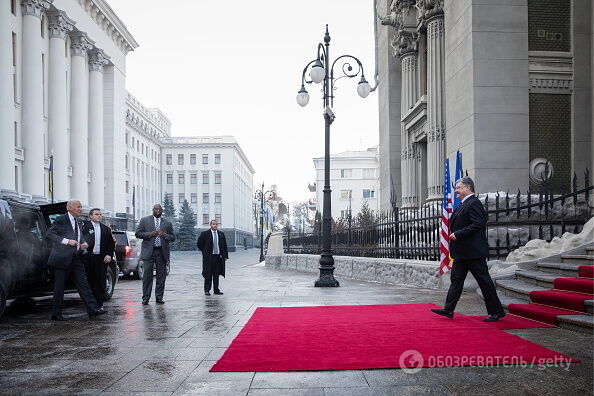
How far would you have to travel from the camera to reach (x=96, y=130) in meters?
60.3

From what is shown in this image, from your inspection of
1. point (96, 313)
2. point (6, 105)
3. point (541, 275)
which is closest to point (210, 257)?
point (96, 313)

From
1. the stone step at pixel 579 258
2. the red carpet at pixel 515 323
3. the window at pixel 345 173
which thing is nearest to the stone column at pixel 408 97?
the stone step at pixel 579 258

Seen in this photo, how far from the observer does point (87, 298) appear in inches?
385

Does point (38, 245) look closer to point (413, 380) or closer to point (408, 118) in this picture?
point (413, 380)

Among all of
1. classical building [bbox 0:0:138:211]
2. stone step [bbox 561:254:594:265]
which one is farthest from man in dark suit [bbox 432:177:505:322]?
classical building [bbox 0:0:138:211]

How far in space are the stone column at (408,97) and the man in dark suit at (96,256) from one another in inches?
616

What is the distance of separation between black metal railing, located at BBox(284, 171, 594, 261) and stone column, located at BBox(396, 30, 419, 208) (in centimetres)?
443

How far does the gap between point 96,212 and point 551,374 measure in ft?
28.3

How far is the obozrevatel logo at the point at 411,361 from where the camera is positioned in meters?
5.32

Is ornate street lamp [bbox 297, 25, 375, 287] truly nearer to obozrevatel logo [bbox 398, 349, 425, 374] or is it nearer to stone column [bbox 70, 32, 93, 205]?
obozrevatel logo [bbox 398, 349, 425, 374]

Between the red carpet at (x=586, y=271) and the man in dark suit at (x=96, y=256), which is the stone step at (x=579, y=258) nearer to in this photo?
the red carpet at (x=586, y=271)

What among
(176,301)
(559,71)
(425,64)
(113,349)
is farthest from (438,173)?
(113,349)

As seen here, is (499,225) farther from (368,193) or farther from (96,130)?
(368,193)

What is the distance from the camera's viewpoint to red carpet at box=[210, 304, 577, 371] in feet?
18.4
